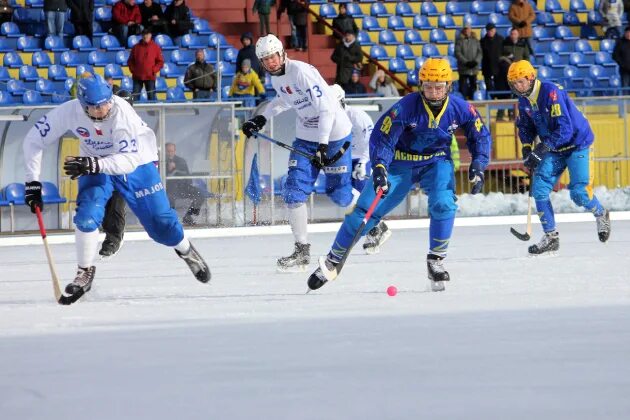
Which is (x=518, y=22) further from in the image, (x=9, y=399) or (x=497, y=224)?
(x=9, y=399)

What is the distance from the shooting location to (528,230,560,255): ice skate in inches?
390

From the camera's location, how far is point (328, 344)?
17.9 feet

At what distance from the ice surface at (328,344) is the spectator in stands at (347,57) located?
8939 mm

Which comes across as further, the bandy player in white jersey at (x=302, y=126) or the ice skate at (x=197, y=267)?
the bandy player in white jersey at (x=302, y=126)

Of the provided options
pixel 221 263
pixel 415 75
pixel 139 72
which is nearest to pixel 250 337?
pixel 221 263

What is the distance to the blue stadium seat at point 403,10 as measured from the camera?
21.8 meters

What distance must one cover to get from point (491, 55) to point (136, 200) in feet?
38.8

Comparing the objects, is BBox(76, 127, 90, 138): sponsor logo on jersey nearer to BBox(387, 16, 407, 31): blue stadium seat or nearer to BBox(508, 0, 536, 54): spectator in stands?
BBox(508, 0, 536, 54): spectator in stands

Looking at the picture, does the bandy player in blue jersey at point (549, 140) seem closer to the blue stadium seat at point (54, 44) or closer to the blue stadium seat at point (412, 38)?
the blue stadium seat at point (54, 44)

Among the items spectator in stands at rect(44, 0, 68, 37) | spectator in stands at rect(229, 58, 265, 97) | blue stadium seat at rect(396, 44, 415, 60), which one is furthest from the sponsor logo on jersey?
blue stadium seat at rect(396, 44, 415, 60)

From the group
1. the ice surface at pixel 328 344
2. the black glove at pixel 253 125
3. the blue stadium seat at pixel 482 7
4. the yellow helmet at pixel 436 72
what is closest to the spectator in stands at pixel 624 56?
the blue stadium seat at pixel 482 7

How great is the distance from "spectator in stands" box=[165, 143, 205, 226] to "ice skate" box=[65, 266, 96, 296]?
280 inches

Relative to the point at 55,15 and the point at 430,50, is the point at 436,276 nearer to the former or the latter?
the point at 55,15

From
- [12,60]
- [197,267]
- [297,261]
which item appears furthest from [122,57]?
[197,267]
